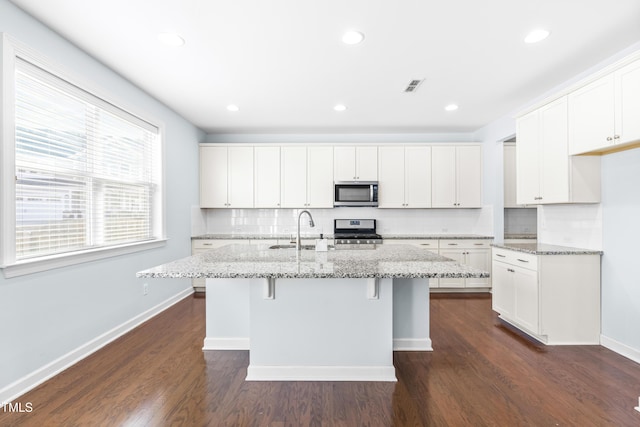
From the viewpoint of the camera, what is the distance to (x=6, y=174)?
6.30 feet

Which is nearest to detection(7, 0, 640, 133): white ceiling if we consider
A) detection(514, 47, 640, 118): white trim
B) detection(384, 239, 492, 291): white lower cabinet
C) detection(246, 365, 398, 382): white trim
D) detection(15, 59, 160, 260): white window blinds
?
detection(514, 47, 640, 118): white trim

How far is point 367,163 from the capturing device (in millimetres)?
4844

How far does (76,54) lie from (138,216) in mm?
1599

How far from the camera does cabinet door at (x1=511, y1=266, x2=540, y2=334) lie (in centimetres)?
279

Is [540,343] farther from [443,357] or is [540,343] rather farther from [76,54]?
[76,54]

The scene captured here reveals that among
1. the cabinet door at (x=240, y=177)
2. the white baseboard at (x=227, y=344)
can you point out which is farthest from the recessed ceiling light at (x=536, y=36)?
the cabinet door at (x=240, y=177)

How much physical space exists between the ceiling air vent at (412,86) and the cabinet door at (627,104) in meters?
1.48

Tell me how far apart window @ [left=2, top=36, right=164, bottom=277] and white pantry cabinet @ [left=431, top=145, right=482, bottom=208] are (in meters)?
4.02

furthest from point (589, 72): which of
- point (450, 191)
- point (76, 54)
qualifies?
point (76, 54)

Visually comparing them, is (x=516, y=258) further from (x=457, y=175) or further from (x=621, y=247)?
(x=457, y=175)

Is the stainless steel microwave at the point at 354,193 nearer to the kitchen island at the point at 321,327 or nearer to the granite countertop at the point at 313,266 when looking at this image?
the granite countertop at the point at 313,266

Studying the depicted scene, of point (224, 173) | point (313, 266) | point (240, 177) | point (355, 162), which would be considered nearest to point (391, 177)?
point (355, 162)

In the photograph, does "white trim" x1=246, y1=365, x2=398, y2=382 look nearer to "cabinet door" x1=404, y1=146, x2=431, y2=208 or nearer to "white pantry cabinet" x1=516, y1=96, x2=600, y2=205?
"white pantry cabinet" x1=516, y1=96, x2=600, y2=205

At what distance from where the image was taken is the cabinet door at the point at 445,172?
189 inches
